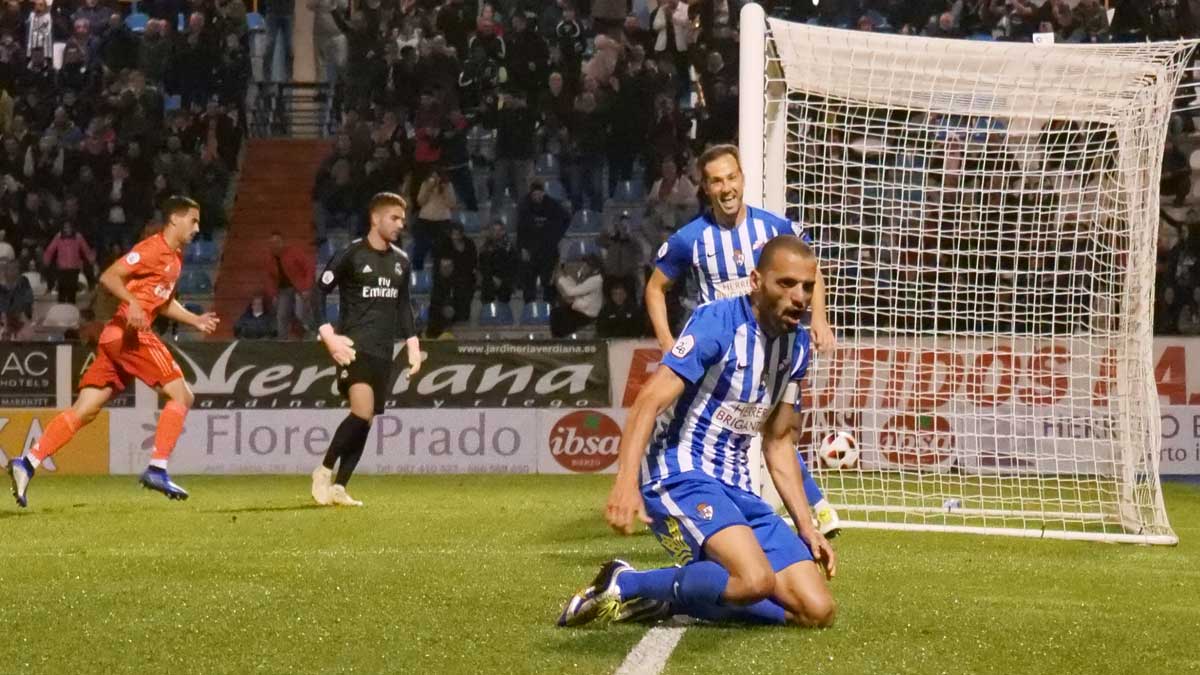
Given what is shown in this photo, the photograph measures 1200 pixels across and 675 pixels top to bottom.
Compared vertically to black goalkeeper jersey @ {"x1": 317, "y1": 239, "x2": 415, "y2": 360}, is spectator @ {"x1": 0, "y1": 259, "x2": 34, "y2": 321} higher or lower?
lower

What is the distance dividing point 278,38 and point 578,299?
7.22 m

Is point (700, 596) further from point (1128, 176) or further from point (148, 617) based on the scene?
point (1128, 176)

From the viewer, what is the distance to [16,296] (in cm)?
1795

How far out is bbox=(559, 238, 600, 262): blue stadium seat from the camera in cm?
1792

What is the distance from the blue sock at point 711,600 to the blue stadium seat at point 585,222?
43.0 feet

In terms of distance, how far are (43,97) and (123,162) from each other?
78.7 inches

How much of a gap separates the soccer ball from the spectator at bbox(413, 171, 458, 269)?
337 inches

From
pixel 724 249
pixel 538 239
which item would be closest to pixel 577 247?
pixel 538 239

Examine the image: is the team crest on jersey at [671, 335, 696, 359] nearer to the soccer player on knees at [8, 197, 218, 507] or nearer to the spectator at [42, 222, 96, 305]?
the soccer player on knees at [8, 197, 218, 507]

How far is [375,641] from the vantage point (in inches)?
205

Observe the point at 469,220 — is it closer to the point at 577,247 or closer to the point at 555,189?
the point at 555,189

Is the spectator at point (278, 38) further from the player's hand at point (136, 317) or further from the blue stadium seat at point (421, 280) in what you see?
the player's hand at point (136, 317)

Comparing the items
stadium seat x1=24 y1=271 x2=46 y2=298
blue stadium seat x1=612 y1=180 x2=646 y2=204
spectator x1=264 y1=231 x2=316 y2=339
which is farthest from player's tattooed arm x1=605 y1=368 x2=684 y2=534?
stadium seat x1=24 y1=271 x2=46 y2=298

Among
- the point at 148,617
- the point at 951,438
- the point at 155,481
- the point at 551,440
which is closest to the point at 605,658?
the point at 148,617
